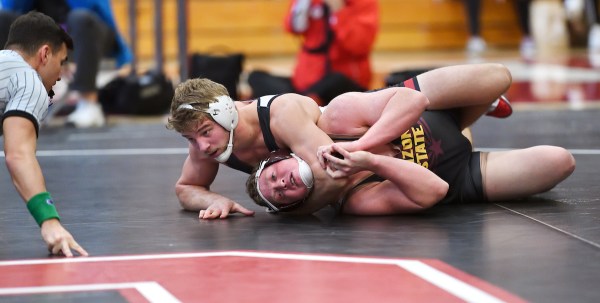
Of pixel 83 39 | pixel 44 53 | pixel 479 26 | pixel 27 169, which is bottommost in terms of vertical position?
pixel 479 26

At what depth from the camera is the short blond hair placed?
3.78 metres

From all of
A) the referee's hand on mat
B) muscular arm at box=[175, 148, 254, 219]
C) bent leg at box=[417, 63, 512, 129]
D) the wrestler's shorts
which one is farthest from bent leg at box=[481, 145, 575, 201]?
the referee's hand on mat

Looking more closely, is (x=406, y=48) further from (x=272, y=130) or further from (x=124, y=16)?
(x=272, y=130)

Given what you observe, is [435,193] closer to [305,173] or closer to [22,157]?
[305,173]

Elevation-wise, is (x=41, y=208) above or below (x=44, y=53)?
below

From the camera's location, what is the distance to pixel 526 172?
163 inches

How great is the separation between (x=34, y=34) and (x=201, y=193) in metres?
0.90

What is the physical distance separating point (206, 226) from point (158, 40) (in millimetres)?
5069

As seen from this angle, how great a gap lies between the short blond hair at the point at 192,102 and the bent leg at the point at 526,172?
1060mm

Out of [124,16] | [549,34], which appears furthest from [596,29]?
[124,16]

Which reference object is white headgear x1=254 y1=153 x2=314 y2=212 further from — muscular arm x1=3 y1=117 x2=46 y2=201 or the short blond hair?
muscular arm x1=3 y1=117 x2=46 y2=201

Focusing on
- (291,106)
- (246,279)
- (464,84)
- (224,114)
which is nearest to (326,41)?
(464,84)

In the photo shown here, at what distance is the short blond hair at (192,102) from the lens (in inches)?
149

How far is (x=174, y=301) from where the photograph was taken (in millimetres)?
2791
